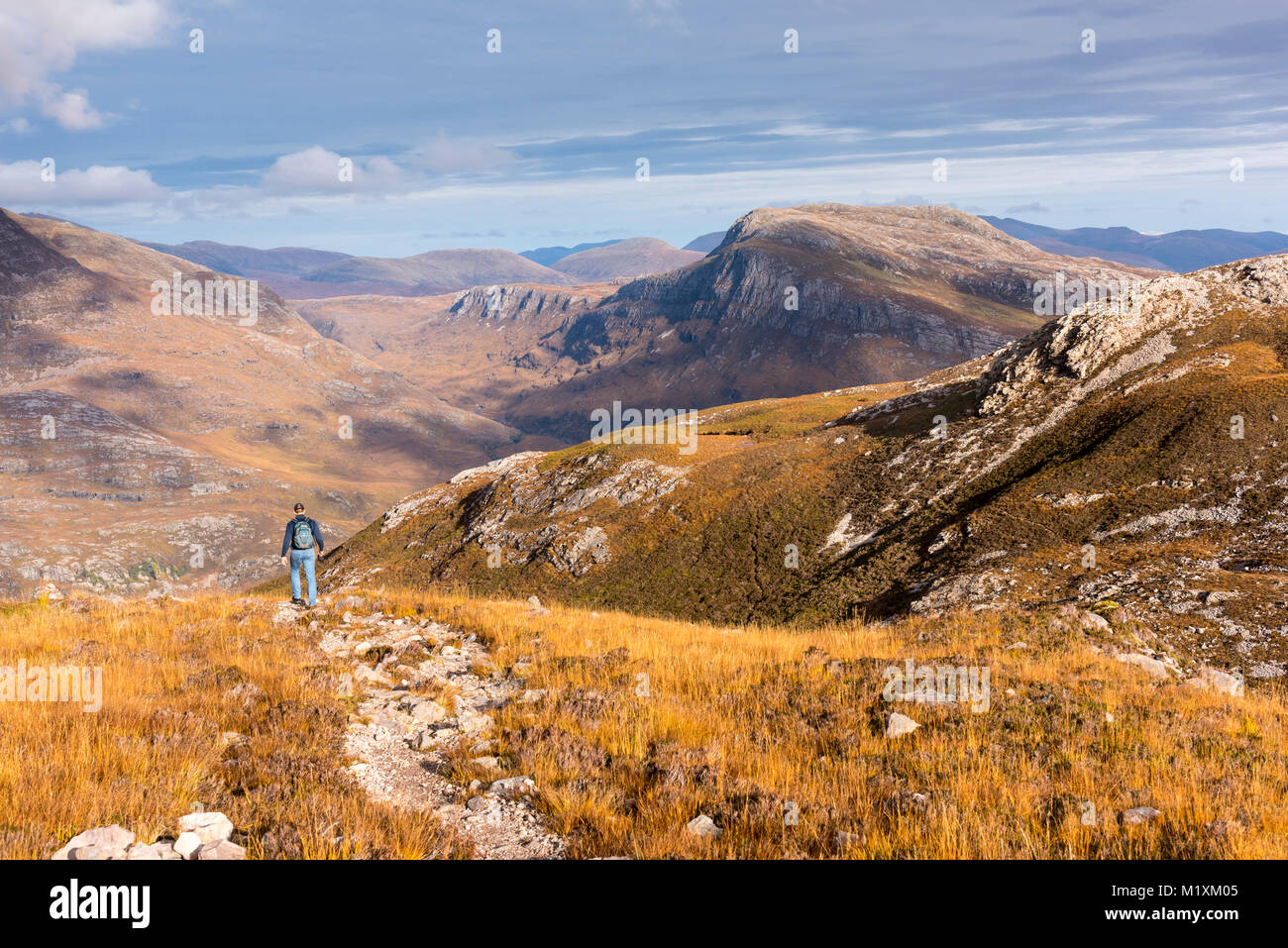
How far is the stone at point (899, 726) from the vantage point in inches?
419

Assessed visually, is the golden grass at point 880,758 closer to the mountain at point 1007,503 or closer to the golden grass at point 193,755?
the golden grass at point 193,755

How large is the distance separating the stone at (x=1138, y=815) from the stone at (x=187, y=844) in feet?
33.3

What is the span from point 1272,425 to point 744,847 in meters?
42.5

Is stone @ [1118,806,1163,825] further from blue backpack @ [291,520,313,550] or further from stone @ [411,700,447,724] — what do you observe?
blue backpack @ [291,520,313,550]

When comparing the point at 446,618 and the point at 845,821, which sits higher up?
the point at 845,821

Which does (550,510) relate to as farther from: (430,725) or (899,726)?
(899,726)

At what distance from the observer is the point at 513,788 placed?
348 inches

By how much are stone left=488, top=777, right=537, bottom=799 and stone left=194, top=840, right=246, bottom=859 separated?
3.06 meters

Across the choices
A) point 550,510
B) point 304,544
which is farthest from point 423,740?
point 550,510

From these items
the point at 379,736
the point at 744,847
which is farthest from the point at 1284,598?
the point at 379,736

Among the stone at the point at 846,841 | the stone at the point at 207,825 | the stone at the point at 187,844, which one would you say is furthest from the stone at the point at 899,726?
the stone at the point at 187,844
